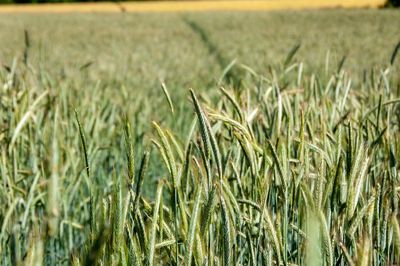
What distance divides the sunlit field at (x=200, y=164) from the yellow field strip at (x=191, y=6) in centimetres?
1192

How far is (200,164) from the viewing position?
85 centimetres

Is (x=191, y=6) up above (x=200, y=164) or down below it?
below

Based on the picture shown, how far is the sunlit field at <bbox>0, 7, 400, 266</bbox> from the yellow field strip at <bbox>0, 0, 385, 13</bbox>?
11917 millimetres

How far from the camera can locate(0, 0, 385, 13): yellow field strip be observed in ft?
55.8

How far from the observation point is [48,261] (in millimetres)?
1231

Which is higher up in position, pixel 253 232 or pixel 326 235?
pixel 326 235

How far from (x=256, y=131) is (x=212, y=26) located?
8.49 meters

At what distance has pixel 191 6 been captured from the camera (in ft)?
60.0

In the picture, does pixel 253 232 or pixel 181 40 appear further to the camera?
pixel 181 40

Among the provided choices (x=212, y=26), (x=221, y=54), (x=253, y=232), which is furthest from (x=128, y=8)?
(x=253, y=232)

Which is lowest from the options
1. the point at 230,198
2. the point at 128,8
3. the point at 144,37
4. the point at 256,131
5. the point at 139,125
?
the point at 128,8

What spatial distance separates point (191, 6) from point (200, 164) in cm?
1770

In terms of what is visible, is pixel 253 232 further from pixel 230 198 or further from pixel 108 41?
pixel 108 41

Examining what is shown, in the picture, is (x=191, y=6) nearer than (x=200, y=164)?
No
